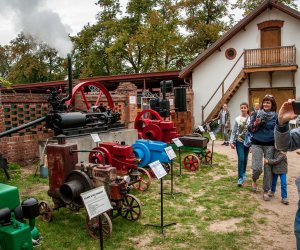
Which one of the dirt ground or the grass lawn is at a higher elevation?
the grass lawn

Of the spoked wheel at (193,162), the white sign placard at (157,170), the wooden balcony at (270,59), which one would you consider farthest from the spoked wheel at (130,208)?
the wooden balcony at (270,59)

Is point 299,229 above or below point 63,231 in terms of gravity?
above

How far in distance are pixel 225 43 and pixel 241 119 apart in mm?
11919

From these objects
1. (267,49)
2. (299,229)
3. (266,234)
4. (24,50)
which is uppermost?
(24,50)

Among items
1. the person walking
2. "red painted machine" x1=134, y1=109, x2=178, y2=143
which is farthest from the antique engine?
the person walking

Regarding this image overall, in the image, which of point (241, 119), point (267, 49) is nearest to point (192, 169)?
point (241, 119)

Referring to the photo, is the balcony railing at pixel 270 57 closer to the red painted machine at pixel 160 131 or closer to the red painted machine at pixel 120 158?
the red painted machine at pixel 160 131

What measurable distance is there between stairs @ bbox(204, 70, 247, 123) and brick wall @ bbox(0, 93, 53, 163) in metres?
9.95

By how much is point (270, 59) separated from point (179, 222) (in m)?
13.3

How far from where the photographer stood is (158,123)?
852 cm

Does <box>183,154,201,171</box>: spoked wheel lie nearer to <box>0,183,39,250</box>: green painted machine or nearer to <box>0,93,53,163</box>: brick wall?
<box>0,93,53,163</box>: brick wall

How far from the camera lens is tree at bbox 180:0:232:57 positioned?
88.1 ft

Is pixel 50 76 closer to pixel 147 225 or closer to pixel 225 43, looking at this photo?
pixel 225 43

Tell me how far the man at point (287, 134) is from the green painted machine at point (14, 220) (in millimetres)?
1950
